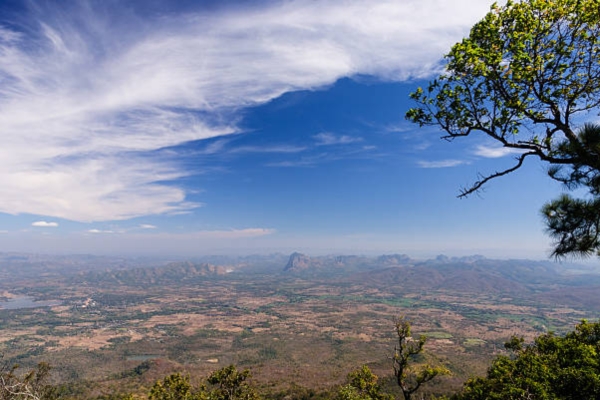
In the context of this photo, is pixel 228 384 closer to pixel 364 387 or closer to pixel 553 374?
pixel 364 387

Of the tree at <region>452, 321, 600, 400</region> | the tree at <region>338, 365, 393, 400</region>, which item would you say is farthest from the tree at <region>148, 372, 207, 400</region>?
the tree at <region>452, 321, 600, 400</region>

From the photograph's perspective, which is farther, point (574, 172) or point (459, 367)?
point (459, 367)

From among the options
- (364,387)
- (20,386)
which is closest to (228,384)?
(364,387)

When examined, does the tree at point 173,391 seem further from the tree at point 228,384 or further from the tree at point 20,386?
the tree at point 20,386

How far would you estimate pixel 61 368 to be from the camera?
144 m

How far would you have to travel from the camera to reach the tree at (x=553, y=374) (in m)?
15.1

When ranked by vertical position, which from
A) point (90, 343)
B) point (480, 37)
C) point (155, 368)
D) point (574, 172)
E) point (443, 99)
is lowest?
point (90, 343)

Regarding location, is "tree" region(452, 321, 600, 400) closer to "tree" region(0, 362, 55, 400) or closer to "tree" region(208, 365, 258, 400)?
"tree" region(208, 365, 258, 400)

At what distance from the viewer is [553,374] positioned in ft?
54.7

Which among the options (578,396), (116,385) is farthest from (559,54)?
(116,385)

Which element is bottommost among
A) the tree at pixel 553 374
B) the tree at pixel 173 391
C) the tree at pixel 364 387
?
the tree at pixel 173 391

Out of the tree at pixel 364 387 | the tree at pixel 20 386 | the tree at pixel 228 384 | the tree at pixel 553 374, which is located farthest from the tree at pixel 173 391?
the tree at pixel 553 374

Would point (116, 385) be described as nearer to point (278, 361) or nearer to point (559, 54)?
point (278, 361)

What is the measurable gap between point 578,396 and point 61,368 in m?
188
